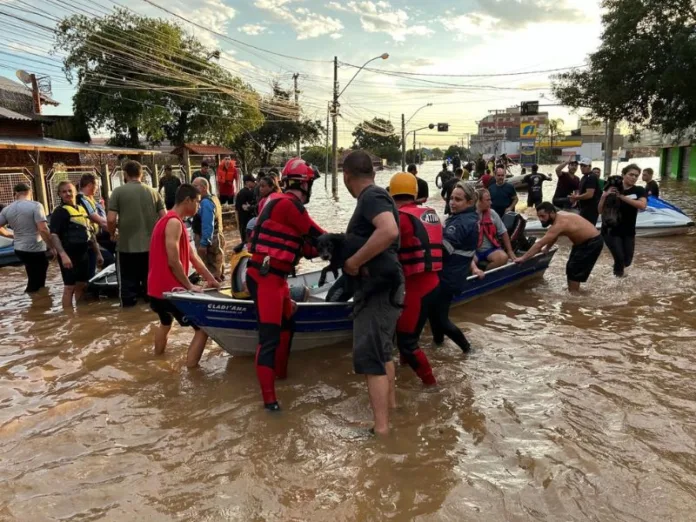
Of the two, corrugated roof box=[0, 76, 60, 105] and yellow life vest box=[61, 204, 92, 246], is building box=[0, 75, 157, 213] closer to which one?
corrugated roof box=[0, 76, 60, 105]

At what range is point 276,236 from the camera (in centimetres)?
377

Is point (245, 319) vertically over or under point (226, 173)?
under

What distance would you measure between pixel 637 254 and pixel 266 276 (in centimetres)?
963

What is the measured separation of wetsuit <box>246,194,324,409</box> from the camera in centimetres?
373

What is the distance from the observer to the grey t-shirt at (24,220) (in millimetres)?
6977

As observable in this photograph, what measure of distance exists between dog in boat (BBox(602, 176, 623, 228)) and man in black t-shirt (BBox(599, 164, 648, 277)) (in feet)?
0.15

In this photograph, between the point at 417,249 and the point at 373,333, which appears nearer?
the point at 373,333

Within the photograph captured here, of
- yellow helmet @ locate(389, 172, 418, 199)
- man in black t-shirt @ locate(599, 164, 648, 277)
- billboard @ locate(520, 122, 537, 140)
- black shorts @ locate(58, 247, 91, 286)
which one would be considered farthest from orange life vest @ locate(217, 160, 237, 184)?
billboard @ locate(520, 122, 537, 140)

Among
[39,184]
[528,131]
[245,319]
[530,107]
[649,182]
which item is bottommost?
[245,319]

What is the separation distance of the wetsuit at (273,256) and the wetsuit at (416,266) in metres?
0.70

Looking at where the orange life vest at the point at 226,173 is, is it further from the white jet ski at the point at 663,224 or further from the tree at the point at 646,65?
the tree at the point at 646,65

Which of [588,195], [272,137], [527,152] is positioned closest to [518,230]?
[588,195]

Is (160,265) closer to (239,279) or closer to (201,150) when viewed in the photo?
(239,279)

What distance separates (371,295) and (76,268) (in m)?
5.38
